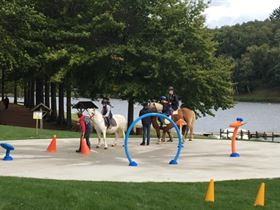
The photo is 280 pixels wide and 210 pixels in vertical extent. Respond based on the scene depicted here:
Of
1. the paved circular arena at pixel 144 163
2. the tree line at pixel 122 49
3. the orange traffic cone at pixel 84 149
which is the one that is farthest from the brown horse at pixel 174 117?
the tree line at pixel 122 49

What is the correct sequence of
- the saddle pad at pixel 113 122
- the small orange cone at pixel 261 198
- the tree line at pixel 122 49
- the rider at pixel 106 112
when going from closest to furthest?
1. the small orange cone at pixel 261 198
2. the rider at pixel 106 112
3. the saddle pad at pixel 113 122
4. the tree line at pixel 122 49

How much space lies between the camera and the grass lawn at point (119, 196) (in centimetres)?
979

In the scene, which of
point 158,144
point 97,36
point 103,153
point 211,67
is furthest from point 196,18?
point 103,153

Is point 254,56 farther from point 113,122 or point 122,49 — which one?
point 113,122

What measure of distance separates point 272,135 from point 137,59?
2390cm

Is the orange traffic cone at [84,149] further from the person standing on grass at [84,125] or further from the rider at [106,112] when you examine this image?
the rider at [106,112]

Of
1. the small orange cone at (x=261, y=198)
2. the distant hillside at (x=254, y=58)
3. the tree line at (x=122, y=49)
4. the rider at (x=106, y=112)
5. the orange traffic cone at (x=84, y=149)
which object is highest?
the distant hillside at (x=254, y=58)

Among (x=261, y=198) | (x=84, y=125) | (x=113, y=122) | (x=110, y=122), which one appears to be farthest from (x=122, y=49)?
(x=261, y=198)

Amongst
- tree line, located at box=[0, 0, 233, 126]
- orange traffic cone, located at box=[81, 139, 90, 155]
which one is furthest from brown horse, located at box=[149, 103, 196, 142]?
tree line, located at box=[0, 0, 233, 126]

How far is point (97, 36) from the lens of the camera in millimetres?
33031

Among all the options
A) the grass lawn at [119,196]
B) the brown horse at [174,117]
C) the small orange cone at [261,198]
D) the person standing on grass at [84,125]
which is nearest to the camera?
the grass lawn at [119,196]

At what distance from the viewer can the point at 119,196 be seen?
10.5 meters

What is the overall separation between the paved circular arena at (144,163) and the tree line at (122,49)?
365 inches

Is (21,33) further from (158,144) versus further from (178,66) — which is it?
(158,144)
